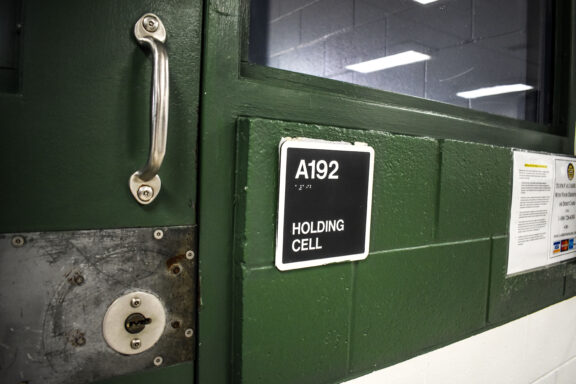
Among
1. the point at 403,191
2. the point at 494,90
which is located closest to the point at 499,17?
the point at 494,90

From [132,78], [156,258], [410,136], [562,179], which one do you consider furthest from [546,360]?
[132,78]

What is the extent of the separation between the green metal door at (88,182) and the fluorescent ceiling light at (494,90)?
1.41 meters

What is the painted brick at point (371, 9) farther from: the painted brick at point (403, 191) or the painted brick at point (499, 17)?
the painted brick at point (403, 191)

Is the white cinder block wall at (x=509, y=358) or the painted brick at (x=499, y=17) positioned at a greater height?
the painted brick at (x=499, y=17)

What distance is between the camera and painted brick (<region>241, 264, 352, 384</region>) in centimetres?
69

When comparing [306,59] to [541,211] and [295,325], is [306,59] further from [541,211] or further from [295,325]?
[295,325]

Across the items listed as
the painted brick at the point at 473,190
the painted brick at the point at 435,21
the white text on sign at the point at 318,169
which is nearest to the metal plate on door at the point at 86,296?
the white text on sign at the point at 318,169

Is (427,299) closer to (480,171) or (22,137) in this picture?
(480,171)

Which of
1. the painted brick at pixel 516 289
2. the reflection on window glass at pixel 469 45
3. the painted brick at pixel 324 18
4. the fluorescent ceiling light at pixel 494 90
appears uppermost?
the painted brick at pixel 324 18

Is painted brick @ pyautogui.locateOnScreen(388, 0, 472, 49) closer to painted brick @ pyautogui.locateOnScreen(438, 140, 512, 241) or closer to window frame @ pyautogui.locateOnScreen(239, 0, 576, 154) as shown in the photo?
window frame @ pyautogui.locateOnScreen(239, 0, 576, 154)

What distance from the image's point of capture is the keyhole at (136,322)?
594 millimetres

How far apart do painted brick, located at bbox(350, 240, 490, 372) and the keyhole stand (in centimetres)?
45

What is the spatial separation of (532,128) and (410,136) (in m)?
0.84

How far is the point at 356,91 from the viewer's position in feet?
2.90
